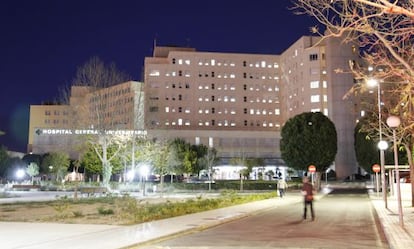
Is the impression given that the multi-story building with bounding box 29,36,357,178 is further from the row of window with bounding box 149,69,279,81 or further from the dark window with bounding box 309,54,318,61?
the dark window with bounding box 309,54,318,61

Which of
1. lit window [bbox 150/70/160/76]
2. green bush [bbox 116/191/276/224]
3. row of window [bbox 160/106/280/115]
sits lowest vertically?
green bush [bbox 116/191/276/224]

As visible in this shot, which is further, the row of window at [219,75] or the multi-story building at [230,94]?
the row of window at [219,75]

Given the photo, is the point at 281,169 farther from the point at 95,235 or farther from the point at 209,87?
the point at 95,235

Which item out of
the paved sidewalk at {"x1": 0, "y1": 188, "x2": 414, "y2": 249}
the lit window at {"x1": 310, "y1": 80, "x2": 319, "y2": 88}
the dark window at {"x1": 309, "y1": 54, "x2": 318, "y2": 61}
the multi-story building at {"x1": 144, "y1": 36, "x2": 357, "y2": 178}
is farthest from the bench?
the dark window at {"x1": 309, "y1": 54, "x2": 318, "y2": 61}

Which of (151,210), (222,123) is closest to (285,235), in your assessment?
(151,210)

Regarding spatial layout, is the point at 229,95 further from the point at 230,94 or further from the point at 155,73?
the point at 155,73

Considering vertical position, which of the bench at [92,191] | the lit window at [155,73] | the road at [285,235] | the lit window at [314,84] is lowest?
the road at [285,235]

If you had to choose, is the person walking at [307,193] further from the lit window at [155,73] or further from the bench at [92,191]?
the lit window at [155,73]

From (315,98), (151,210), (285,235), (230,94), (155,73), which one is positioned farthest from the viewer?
(230,94)

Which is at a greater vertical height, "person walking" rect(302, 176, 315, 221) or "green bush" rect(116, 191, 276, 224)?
"person walking" rect(302, 176, 315, 221)

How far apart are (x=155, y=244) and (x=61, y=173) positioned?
7317 centimetres

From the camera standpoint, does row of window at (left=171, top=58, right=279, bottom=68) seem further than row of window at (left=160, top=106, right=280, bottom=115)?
Yes

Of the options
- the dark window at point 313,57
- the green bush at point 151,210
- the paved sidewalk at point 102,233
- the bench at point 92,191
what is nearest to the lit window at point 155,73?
the dark window at point 313,57

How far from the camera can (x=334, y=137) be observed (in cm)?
6556
